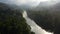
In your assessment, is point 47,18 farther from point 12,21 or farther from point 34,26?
point 12,21

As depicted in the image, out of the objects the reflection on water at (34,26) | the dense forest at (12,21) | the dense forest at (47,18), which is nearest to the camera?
the dense forest at (12,21)

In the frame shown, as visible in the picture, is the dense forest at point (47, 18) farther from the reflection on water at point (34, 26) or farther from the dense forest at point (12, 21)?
the dense forest at point (12, 21)

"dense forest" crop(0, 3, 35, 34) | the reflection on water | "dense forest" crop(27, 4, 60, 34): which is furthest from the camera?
"dense forest" crop(27, 4, 60, 34)

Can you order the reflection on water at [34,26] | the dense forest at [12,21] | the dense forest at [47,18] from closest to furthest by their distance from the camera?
1. the dense forest at [12,21]
2. the reflection on water at [34,26]
3. the dense forest at [47,18]

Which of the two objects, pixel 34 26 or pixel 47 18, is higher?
pixel 47 18

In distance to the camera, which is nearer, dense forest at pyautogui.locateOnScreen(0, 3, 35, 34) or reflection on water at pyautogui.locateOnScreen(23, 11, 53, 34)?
dense forest at pyautogui.locateOnScreen(0, 3, 35, 34)

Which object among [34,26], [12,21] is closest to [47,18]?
[34,26]

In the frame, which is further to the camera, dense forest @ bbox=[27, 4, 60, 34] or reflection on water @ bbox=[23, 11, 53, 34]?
dense forest @ bbox=[27, 4, 60, 34]

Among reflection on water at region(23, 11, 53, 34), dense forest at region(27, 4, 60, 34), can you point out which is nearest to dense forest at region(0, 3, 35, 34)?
reflection on water at region(23, 11, 53, 34)

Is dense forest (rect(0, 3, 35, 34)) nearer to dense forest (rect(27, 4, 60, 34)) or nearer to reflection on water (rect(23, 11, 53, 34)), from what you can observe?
reflection on water (rect(23, 11, 53, 34))

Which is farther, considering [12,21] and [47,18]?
[47,18]

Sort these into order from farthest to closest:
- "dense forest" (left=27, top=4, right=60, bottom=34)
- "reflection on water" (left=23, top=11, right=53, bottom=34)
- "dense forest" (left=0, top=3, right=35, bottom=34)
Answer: "dense forest" (left=27, top=4, right=60, bottom=34) → "reflection on water" (left=23, top=11, right=53, bottom=34) → "dense forest" (left=0, top=3, right=35, bottom=34)

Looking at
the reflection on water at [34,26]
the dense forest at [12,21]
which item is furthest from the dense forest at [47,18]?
the dense forest at [12,21]

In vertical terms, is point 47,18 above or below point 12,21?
above
